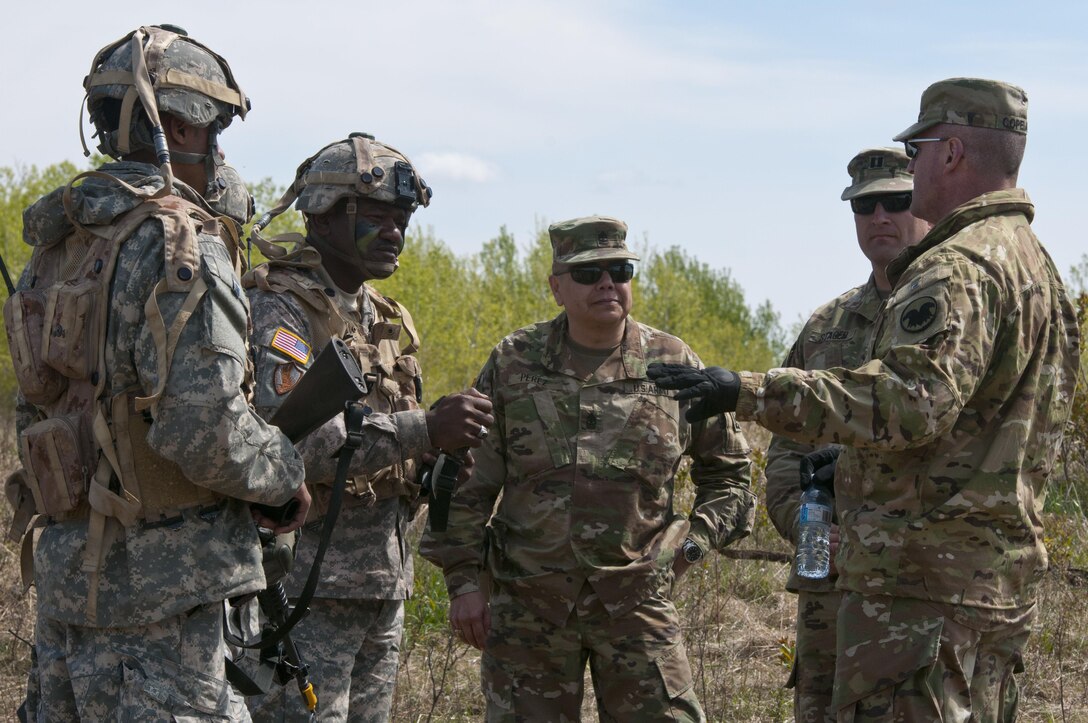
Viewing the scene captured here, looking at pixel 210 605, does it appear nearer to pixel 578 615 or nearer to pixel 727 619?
pixel 578 615

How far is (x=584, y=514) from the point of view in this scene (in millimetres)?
4383

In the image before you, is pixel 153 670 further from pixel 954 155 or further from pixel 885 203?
pixel 885 203

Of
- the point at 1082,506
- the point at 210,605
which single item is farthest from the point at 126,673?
the point at 1082,506

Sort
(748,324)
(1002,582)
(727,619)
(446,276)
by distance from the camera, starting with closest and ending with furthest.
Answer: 1. (1002,582)
2. (727,619)
3. (446,276)
4. (748,324)

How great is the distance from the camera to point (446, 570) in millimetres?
4516

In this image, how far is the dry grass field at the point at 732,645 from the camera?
5.97 m

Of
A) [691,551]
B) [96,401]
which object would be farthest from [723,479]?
[96,401]

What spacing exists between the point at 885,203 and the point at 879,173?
0.43ft

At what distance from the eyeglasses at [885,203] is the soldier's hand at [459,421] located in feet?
6.33

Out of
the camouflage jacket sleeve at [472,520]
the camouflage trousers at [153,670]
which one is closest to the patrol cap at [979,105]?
the camouflage jacket sleeve at [472,520]

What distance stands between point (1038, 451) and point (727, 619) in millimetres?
4267

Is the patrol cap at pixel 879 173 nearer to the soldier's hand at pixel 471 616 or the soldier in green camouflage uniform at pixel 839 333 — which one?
the soldier in green camouflage uniform at pixel 839 333

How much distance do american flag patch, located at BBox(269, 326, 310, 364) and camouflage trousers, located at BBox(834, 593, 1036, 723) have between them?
193cm

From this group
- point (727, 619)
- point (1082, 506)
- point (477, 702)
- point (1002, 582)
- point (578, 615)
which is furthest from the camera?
point (1082, 506)
